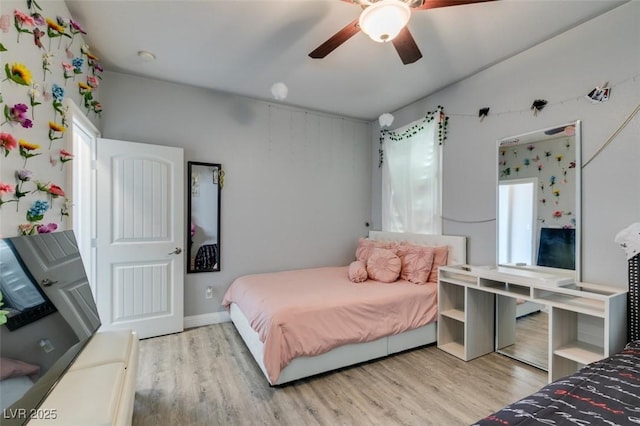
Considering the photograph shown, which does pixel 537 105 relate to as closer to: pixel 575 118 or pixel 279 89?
pixel 575 118

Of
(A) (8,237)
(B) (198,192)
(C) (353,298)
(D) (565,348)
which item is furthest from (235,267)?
(D) (565,348)

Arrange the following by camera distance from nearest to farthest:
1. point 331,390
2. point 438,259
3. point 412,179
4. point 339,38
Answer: point 339,38, point 331,390, point 438,259, point 412,179

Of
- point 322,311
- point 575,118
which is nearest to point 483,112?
point 575,118

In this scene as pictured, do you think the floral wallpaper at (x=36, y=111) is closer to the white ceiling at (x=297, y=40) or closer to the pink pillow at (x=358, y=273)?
the white ceiling at (x=297, y=40)

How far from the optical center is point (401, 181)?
384 centimetres

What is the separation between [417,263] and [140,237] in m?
2.93

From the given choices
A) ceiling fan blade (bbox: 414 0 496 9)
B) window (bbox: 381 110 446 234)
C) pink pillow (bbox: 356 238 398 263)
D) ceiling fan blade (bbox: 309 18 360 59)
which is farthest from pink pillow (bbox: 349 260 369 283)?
ceiling fan blade (bbox: 414 0 496 9)

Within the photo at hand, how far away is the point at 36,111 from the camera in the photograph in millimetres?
1510

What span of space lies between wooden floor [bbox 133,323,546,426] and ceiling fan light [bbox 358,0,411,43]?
2345mm

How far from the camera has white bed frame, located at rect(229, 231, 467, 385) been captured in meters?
2.21

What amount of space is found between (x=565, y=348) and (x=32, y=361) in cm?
308

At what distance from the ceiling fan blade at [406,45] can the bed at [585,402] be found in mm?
1957

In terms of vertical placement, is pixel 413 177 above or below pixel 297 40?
below

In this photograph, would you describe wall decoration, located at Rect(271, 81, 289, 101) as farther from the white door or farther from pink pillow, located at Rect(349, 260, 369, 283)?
pink pillow, located at Rect(349, 260, 369, 283)
